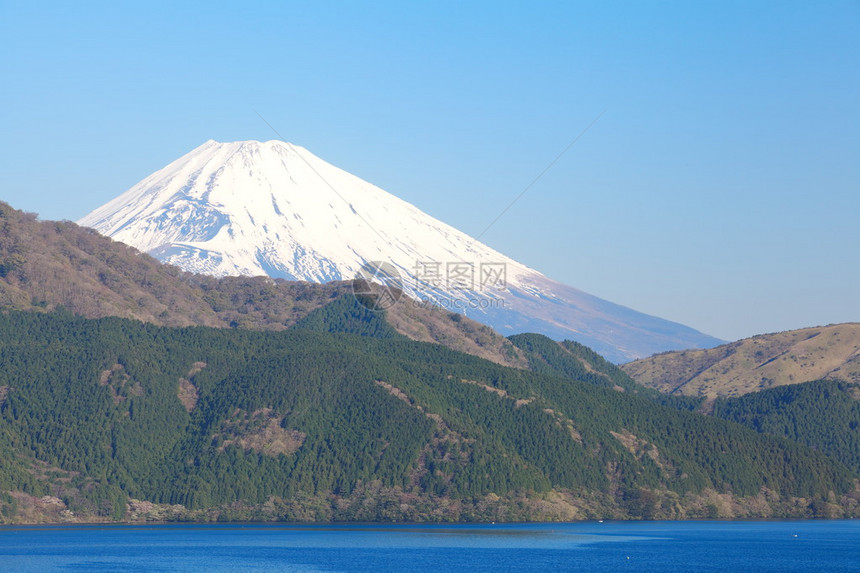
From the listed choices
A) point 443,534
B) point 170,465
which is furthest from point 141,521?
point 443,534

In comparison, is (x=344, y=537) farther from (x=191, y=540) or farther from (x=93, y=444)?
(x=93, y=444)

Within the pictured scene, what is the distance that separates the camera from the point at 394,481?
196 meters

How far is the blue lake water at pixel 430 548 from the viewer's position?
131875 millimetres

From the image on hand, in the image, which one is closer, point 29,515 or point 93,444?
point 29,515

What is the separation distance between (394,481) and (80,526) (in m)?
48.0

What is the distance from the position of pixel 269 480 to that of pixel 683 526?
6533cm

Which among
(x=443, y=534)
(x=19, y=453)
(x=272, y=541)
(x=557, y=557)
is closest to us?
(x=557, y=557)

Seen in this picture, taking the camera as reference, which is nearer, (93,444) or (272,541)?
(272,541)

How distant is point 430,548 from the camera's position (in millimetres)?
150000

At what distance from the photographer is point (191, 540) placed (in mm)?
159000

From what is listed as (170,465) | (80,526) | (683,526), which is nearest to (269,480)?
(170,465)

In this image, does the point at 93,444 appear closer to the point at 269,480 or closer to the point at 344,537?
the point at 269,480

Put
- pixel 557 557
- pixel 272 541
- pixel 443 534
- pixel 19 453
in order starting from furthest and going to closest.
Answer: pixel 19 453 < pixel 443 534 < pixel 272 541 < pixel 557 557

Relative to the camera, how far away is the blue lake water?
131875 millimetres
